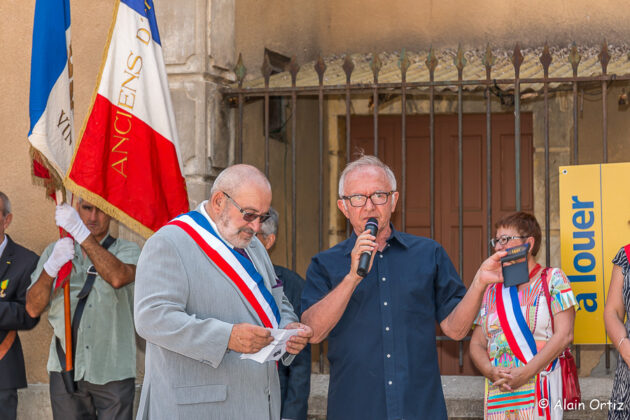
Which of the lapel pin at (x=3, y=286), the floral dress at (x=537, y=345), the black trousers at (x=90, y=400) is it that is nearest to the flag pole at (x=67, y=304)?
the black trousers at (x=90, y=400)

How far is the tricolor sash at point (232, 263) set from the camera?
3.24 m

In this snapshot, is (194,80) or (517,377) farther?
(194,80)

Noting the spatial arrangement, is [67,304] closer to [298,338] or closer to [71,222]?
[71,222]

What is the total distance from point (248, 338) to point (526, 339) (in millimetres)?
1917

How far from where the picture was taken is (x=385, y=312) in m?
3.58

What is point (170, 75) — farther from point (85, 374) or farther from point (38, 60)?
point (85, 374)

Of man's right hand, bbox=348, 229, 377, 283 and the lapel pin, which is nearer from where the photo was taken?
man's right hand, bbox=348, 229, 377, 283

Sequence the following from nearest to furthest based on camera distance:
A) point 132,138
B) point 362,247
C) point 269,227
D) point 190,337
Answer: point 190,337 < point 362,247 < point 269,227 < point 132,138

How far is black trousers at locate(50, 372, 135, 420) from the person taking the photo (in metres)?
5.03

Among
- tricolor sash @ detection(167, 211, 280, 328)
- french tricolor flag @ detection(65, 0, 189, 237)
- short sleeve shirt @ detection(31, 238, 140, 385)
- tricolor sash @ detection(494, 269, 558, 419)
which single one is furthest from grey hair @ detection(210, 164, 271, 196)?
short sleeve shirt @ detection(31, 238, 140, 385)

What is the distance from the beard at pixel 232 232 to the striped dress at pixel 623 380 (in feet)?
7.08

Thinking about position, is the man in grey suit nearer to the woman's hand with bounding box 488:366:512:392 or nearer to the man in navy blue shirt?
the man in navy blue shirt

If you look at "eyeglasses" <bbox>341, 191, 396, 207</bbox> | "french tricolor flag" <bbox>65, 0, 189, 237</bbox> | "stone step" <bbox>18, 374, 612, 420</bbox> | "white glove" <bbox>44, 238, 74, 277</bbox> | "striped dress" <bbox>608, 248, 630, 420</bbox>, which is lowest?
"stone step" <bbox>18, 374, 612, 420</bbox>

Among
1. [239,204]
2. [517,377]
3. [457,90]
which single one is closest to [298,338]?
[239,204]
